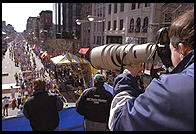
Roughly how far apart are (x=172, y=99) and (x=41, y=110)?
1.99 meters

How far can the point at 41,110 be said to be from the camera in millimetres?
2420

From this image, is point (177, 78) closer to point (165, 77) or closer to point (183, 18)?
point (165, 77)

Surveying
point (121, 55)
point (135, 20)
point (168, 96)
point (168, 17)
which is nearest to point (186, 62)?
point (168, 96)

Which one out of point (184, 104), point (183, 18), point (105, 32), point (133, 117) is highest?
point (105, 32)

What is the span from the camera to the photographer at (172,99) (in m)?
0.79

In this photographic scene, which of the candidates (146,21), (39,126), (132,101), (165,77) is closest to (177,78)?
(165,77)

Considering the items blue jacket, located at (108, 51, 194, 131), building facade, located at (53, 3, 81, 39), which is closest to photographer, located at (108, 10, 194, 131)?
blue jacket, located at (108, 51, 194, 131)

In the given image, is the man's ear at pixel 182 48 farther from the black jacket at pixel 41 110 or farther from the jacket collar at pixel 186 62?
the black jacket at pixel 41 110

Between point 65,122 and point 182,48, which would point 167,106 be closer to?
point 182,48

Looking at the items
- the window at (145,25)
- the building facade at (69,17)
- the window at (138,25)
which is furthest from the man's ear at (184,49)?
the building facade at (69,17)

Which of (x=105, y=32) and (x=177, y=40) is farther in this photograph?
(x=105, y=32)

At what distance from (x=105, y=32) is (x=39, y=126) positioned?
1747cm

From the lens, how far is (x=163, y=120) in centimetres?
82

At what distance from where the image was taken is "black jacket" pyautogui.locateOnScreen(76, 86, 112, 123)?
2725 mm
